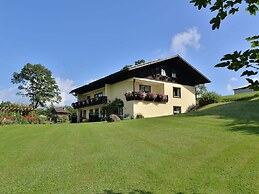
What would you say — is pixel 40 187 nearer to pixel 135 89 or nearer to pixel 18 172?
pixel 18 172

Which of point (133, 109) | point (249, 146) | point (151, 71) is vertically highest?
point (151, 71)

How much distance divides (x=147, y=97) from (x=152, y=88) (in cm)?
318

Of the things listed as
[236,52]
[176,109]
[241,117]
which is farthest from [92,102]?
[236,52]

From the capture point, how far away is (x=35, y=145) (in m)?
10.1

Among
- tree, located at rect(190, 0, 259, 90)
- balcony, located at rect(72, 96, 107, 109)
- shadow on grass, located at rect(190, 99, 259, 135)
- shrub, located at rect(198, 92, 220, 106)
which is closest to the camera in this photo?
tree, located at rect(190, 0, 259, 90)

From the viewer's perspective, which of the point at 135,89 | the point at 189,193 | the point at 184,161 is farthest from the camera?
the point at 135,89

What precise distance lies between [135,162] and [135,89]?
21779 millimetres

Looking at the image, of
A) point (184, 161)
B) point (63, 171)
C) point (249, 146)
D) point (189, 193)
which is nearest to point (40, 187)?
point (63, 171)

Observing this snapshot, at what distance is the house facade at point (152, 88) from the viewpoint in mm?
27656

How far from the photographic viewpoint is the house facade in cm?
2766

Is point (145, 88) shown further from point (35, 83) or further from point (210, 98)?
point (35, 83)

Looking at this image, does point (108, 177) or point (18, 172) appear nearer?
point (108, 177)

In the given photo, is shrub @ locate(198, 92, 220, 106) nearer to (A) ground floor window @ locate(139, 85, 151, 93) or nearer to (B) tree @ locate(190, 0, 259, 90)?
(A) ground floor window @ locate(139, 85, 151, 93)

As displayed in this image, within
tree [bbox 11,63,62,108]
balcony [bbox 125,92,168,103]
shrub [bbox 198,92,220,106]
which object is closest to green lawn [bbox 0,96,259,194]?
balcony [bbox 125,92,168,103]
